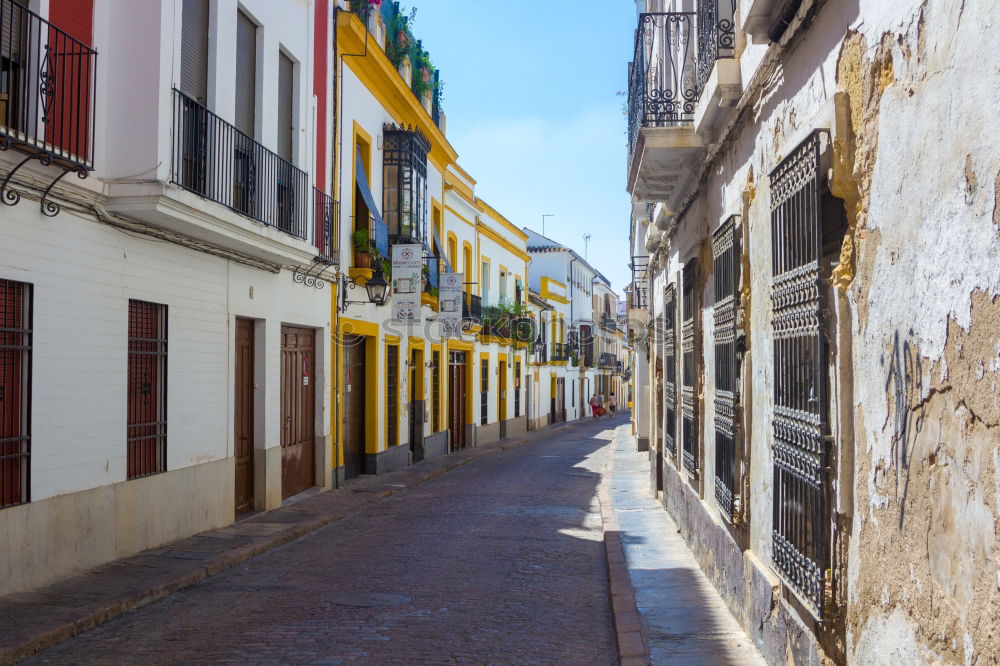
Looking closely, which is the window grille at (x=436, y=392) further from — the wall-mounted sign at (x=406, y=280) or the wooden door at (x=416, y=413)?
the wall-mounted sign at (x=406, y=280)

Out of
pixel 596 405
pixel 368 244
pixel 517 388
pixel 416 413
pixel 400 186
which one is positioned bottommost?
pixel 596 405

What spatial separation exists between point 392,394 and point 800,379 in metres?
14.8

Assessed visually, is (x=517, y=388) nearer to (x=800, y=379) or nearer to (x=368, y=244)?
(x=368, y=244)

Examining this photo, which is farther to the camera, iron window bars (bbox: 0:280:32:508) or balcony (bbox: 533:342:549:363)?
balcony (bbox: 533:342:549:363)

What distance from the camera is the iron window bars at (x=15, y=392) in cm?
707

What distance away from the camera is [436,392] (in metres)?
23.1

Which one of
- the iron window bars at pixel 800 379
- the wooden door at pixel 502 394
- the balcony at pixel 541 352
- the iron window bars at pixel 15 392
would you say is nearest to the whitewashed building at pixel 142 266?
the iron window bars at pixel 15 392

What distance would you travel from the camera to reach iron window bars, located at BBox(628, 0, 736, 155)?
264 inches

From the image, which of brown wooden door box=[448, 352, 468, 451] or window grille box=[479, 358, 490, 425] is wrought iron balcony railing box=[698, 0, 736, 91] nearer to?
brown wooden door box=[448, 352, 468, 451]

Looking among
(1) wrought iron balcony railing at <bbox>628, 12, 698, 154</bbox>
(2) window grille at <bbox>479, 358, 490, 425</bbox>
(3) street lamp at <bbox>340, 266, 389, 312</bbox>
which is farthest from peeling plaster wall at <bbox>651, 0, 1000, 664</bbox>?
(2) window grille at <bbox>479, 358, 490, 425</bbox>

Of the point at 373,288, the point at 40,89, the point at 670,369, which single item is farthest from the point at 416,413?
the point at 40,89

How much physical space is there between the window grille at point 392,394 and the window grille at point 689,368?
936 cm

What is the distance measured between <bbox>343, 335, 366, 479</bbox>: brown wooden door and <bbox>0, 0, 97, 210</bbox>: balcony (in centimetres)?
844

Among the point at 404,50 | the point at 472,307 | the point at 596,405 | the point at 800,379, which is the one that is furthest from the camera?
the point at 596,405
